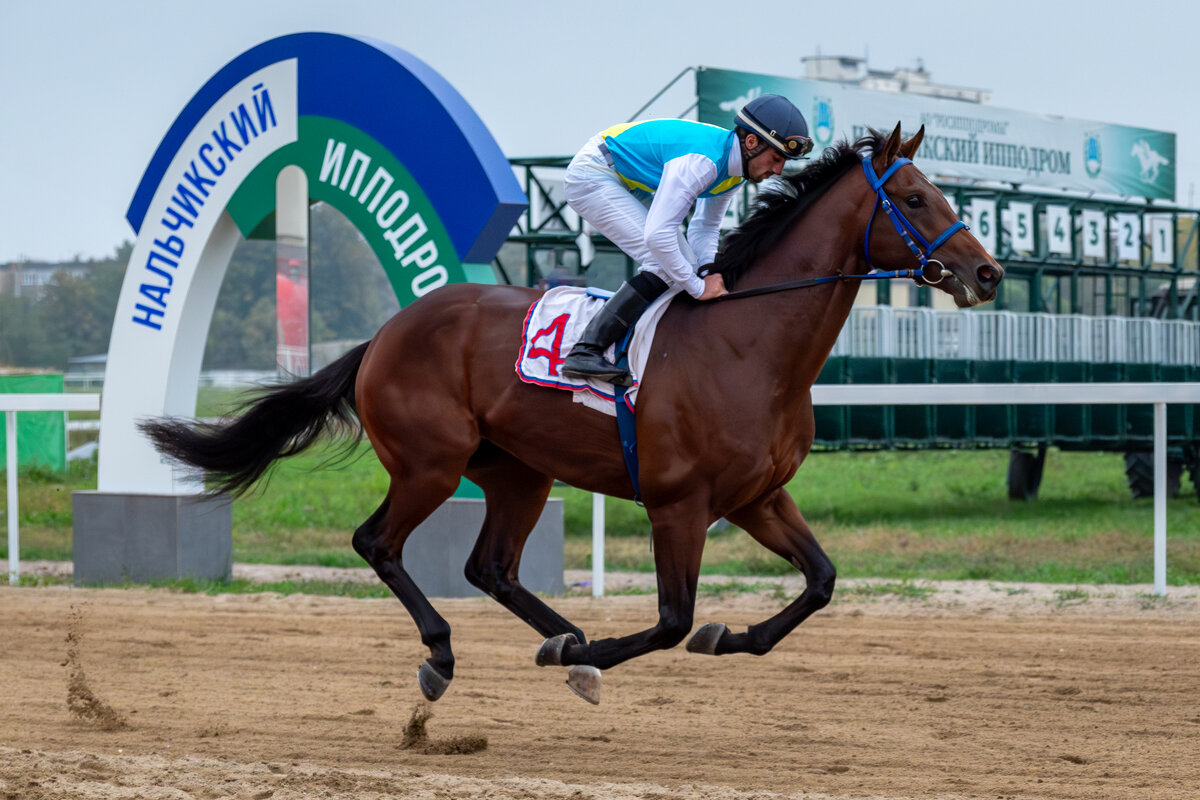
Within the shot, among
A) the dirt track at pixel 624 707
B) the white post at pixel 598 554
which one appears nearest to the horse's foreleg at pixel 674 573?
the dirt track at pixel 624 707

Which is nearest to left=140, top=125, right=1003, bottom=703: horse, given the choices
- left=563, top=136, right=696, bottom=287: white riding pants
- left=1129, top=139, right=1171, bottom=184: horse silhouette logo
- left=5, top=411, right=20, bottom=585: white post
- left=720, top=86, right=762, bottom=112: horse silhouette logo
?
left=563, top=136, right=696, bottom=287: white riding pants

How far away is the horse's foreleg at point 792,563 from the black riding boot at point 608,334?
69cm

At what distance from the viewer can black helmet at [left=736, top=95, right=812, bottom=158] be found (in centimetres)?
407

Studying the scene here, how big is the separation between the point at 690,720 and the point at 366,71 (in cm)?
494

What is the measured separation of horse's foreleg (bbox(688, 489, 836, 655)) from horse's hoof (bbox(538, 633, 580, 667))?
42 centimetres

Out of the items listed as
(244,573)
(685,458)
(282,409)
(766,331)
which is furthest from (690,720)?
(244,573)

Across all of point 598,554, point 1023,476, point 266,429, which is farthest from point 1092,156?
point 266,429

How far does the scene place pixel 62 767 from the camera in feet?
12.4

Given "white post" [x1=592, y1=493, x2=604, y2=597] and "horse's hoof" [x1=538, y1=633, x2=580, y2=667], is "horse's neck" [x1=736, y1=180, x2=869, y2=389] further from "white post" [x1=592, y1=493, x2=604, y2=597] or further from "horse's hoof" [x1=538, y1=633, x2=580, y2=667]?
"white post" [x1=592, y1=493, x2=604, y2=597]

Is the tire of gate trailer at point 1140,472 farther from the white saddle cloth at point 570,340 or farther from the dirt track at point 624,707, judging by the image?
the white saddle cloth at point 570,340

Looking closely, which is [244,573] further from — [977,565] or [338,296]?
[338,296]

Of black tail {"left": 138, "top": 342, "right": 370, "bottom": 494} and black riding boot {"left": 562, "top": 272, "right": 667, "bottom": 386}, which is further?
black tail {"left": 138, "top": 342, "right": 370, "bottom": 494}

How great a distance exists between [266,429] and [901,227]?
8.85 ft

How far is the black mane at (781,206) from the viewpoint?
427cm
